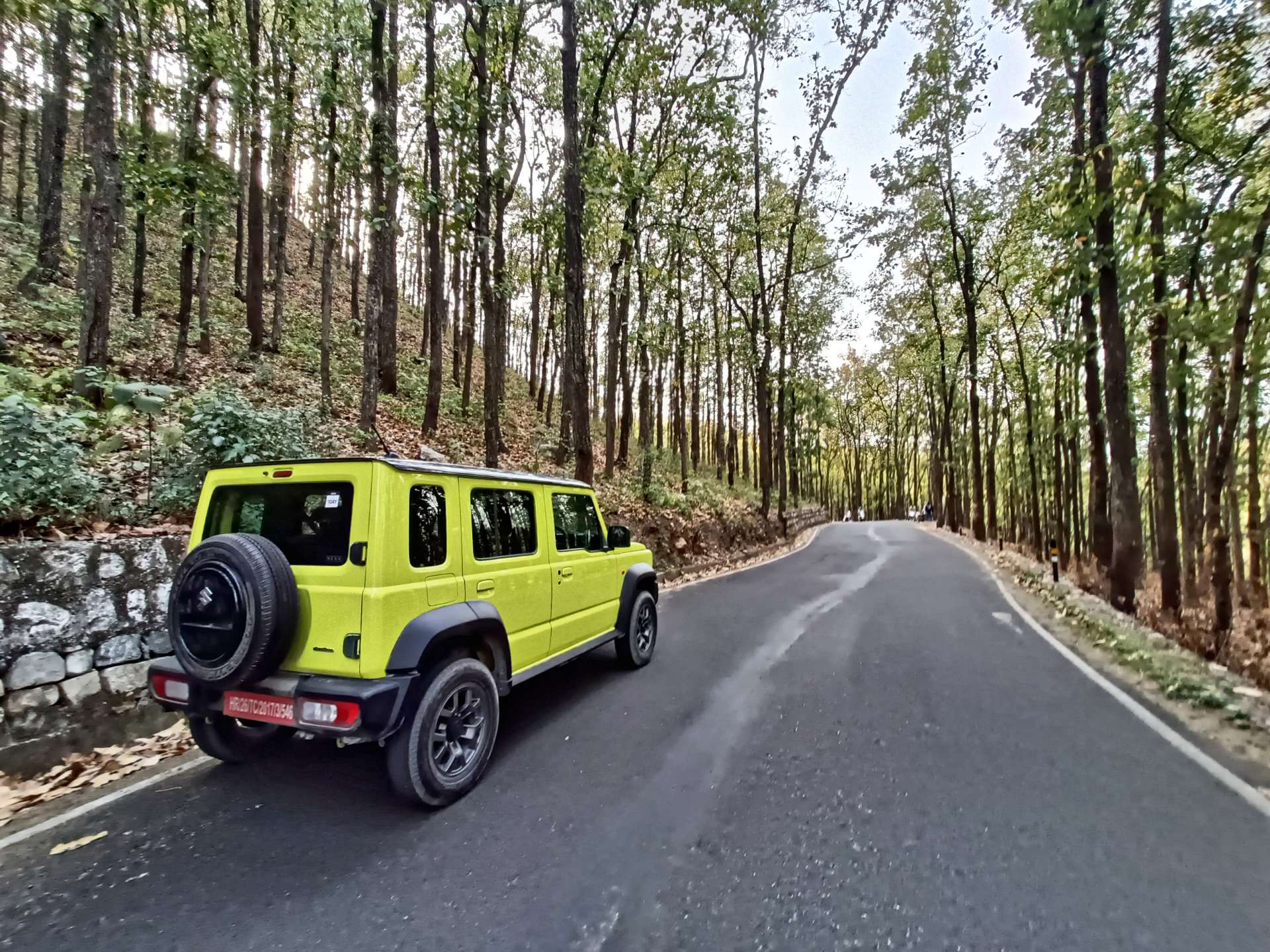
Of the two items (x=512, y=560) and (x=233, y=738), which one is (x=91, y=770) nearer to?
(x=233, y=738)

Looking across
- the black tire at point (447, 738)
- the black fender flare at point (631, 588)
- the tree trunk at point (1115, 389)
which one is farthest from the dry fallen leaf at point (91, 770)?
the tree trunk at point (1115, 389)

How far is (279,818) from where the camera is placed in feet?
11.1

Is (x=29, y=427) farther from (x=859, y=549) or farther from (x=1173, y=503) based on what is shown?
(x=859, y=549)

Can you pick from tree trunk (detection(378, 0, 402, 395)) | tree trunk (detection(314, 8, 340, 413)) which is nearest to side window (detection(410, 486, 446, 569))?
tree trunk (detection(378, 0, 402, 395))

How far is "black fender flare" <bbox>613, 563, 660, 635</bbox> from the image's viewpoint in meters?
6.25

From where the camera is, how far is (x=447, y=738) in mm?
3701

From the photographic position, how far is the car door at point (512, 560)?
4191mm

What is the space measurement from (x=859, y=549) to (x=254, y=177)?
21164 mm

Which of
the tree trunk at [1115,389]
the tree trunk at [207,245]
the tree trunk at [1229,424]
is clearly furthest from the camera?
the tree trunk at [207,245]

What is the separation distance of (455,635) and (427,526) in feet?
2.25

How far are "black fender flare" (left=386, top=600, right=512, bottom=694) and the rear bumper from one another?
0.35ft

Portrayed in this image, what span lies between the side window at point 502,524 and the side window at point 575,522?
1.32 feet

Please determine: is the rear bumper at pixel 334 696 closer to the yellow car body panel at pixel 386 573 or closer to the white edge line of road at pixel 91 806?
the yellow car body panel at pixel 386 573

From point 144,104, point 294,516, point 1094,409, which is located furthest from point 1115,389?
point 144,104
